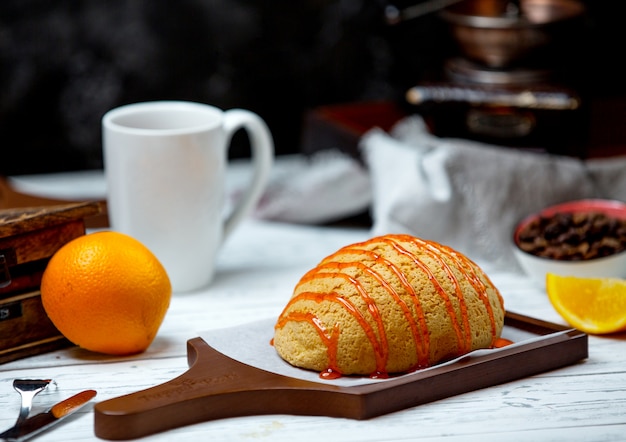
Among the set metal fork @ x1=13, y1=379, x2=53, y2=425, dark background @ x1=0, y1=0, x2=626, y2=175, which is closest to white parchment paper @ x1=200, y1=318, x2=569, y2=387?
metal fork @ x1=13, y1=379, x2=53, y2=425

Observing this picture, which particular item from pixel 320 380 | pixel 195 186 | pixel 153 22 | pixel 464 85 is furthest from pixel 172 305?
pixel 153 22

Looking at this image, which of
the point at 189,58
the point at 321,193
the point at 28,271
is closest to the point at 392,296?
the point at 28,271

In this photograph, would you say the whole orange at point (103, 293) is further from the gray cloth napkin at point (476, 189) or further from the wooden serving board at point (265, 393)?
the gray cloth napkin at point (476, 189)

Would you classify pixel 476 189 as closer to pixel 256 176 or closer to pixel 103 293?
pixel 256 176

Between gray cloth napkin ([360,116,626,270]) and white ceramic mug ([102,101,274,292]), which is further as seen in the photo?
gray cloth napkin ([360,116,626,270])

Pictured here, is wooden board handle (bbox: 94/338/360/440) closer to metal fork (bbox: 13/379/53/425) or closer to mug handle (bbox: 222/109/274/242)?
metal fork (bbox: 13/379/53/425)

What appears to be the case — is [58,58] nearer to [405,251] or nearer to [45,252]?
[45,252]
